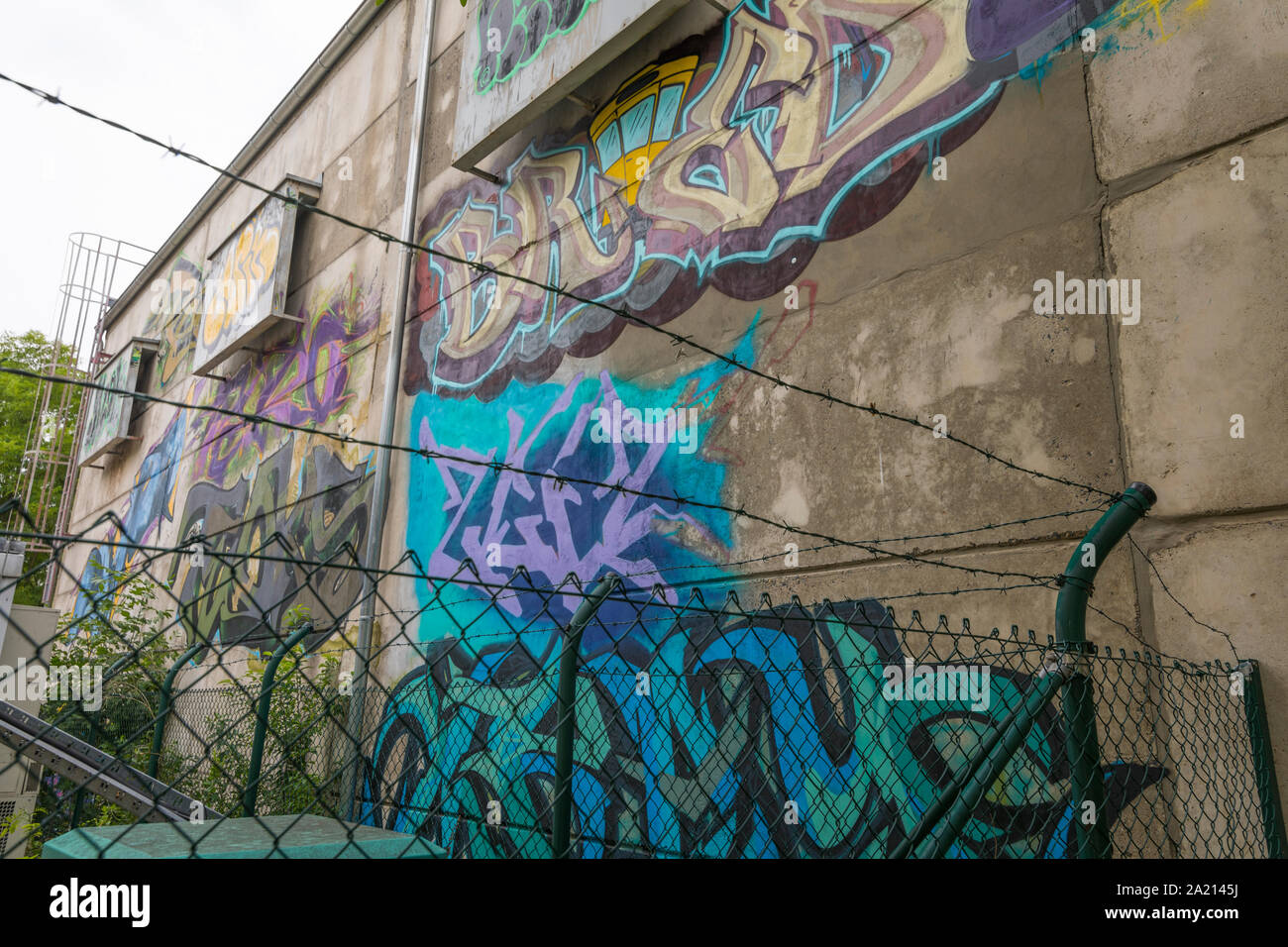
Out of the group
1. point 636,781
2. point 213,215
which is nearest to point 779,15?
point 636,781

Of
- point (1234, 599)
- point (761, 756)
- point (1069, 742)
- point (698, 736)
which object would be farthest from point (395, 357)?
point (1069, 742)

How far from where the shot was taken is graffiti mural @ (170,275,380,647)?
29.9ft

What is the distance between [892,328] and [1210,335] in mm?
1519

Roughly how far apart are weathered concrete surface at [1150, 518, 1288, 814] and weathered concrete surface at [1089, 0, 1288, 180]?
5.53ft

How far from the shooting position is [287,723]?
7648 millimetres

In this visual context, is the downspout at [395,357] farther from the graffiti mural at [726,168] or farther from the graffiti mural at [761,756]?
the graffiti mural at [761,756]

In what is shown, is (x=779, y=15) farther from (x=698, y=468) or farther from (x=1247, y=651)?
(x=1247, y=651)

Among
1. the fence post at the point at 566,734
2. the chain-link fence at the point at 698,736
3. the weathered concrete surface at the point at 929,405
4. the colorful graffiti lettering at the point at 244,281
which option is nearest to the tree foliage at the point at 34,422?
the colorful graffiti lettering at the point at 244,281

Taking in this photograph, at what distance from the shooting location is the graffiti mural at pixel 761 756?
381 centimetres

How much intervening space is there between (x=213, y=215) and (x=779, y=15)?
12134 millimetres

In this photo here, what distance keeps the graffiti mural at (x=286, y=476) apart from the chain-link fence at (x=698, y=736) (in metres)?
1.31

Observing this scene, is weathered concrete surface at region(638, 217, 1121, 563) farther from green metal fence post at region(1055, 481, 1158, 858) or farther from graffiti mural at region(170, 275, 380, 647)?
graffiti mural at region(170, 275, 380, 647)

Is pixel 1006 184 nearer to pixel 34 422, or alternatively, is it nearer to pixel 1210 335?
pixel 1210 335

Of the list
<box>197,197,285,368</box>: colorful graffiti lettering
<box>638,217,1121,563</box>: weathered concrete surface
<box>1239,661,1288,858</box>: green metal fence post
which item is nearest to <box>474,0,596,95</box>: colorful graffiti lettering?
<box>638,217,1121,563</box>: weathered concrete surface
